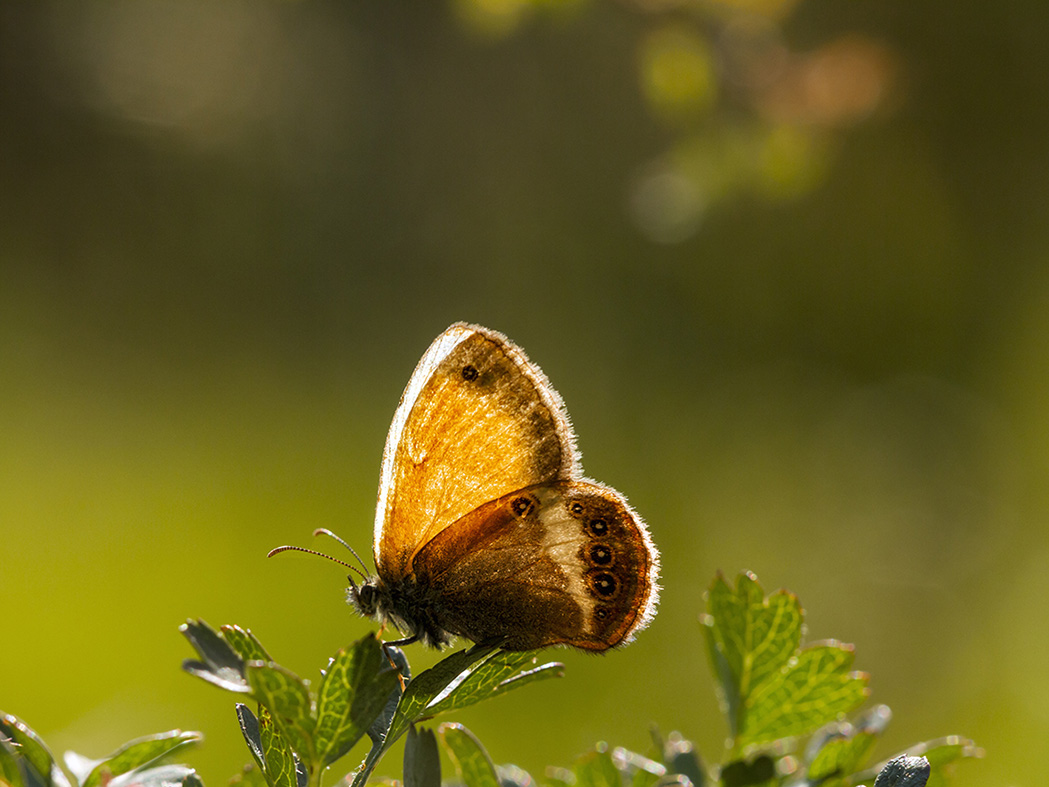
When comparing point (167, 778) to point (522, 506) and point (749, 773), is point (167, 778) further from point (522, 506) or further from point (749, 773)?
point (522, 506)

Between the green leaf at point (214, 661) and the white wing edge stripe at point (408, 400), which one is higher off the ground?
the white wing edge stripe at point (408, 400)

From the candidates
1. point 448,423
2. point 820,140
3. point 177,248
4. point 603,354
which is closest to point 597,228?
point 603,354

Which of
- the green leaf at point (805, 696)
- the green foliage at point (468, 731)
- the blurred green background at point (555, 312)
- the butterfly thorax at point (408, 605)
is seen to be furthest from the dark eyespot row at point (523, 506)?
the blurred green background at point (555, 312)

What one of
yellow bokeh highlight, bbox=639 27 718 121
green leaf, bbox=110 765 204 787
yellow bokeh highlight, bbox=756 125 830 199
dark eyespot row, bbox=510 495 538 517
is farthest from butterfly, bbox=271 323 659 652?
yellow bokeh highlight, bbox=756 125 830 199

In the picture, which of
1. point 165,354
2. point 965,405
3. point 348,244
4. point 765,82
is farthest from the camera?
point 348,244

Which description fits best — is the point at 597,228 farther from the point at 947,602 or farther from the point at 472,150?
the point at 947,602

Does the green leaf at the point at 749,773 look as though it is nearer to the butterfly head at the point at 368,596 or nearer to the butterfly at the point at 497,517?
the butterfly at the point at 497,517
